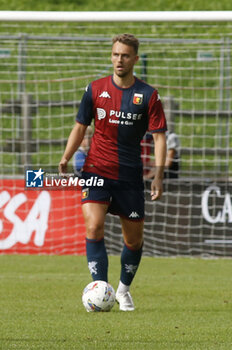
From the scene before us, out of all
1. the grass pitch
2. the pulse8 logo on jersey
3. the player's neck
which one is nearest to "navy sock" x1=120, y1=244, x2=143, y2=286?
the grass pitch

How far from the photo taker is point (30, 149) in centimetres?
1247

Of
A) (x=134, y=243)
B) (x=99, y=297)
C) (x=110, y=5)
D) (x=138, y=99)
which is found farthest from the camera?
(x=110, y=5)

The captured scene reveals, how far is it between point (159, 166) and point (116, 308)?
51.9 inches

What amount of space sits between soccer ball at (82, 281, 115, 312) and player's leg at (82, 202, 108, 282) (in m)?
0.17

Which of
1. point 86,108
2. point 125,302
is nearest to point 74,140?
point 86,108

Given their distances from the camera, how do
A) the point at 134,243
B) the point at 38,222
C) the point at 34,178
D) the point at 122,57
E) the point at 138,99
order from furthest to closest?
1. the point at 38,222
2. the point at 134,243
3. the point at 138,99
4. the point at 122,57
5. the point at 34,178

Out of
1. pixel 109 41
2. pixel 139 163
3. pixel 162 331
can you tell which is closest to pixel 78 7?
pixel 109 41

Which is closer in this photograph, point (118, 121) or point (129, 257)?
point (118, 121)

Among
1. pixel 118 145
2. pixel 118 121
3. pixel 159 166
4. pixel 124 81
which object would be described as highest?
pixel 124 81

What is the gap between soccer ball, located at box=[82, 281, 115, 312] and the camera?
6784mm

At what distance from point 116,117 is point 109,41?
5.46 metres

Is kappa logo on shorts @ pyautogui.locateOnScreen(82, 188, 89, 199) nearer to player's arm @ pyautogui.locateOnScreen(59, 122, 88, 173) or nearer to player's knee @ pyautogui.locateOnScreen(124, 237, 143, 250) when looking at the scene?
player's arm @ pyautogui.locateOnScreen(59, 122, 88, 173)

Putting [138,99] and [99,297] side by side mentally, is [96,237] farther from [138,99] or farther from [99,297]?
[138,99]

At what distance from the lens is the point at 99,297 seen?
679 centimetres
